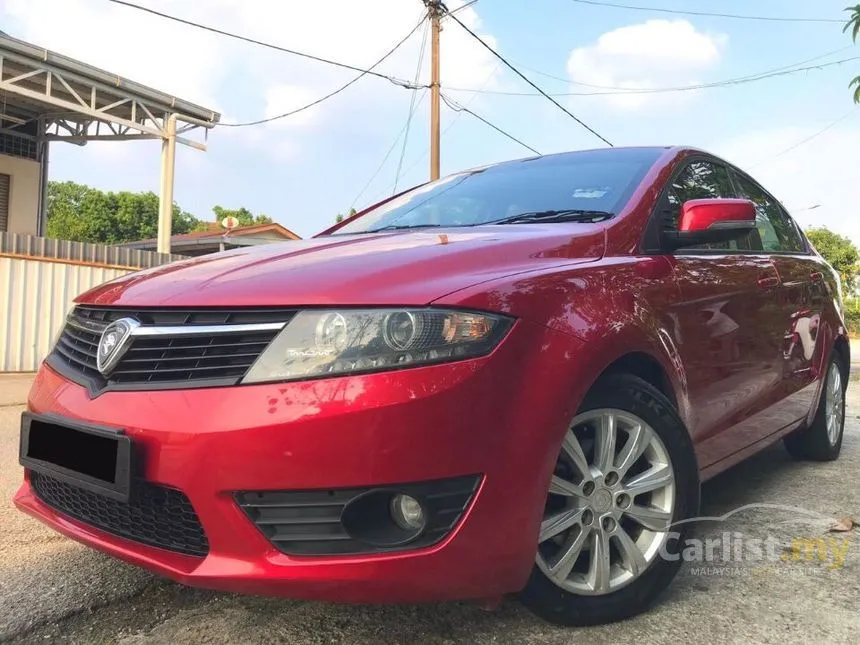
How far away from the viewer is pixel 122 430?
154 centimetres

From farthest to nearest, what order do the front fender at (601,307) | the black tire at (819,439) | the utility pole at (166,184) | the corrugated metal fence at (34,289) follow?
the utility pole at (166,184)
the corrugated metal fence at (34,289)
the black tire at (819,439)
the front fender at (601,307)

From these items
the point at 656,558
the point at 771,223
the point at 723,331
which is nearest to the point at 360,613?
the point at 656,558

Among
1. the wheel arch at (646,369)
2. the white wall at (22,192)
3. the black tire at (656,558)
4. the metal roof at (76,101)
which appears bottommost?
A: the black tire at (656,558)

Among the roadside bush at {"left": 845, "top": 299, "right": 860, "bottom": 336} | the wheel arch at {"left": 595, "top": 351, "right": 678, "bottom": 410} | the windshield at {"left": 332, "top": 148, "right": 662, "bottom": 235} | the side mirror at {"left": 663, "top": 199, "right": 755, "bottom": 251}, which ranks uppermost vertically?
the roadside bush at {"left": 845, "top": 299, "right": 860, "bottom": 336}

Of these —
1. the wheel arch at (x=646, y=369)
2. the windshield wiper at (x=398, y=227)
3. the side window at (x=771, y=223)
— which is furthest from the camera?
the side window at (x=771, y=223)

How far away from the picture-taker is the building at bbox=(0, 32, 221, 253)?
9875 millimetres

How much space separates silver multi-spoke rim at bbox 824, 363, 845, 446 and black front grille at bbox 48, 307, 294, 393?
332cm

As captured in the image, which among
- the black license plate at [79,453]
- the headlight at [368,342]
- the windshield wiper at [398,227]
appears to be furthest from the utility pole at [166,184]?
the headlight at [368,342]

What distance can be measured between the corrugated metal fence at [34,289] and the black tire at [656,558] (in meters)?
6.70

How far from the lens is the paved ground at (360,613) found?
176 centimetres

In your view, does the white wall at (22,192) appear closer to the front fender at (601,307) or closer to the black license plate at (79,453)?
the black license plate at (79,453)

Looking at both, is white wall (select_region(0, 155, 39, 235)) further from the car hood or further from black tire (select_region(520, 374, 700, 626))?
black tire (select_region(520, 374, 700, 626))

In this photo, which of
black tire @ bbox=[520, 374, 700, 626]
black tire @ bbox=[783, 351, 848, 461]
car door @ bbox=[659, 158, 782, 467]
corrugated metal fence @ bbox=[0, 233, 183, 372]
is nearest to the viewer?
black tire @ bbox=[520, 374, 700, 626]

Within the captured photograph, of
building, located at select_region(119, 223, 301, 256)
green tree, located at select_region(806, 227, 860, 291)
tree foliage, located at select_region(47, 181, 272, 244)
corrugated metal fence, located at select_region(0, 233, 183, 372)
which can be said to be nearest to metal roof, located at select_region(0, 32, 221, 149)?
corrugated metal fence, located at select_region(0, 233, 183, 372)
